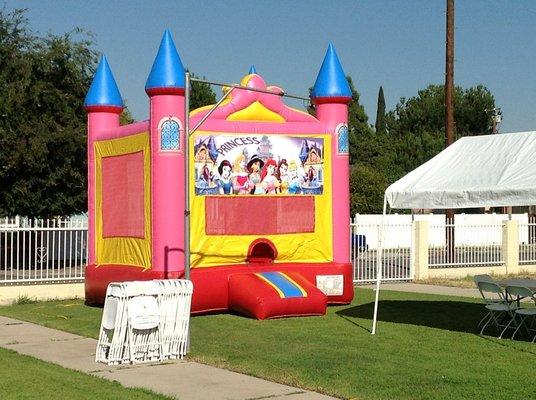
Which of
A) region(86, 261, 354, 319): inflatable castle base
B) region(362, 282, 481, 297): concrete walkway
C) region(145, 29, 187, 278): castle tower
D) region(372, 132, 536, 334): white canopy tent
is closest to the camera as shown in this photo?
region(372, 132, 536, 334): white canopy tent

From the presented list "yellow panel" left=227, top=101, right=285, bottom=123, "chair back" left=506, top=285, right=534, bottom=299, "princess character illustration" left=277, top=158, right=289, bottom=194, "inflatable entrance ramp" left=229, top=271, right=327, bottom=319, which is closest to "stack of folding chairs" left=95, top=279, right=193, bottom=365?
"inflatable entrance ramp" left=229, top=271, right=327, bottom=319

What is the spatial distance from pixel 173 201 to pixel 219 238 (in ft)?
4.23

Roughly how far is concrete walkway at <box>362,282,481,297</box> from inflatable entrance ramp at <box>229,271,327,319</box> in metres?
5.62

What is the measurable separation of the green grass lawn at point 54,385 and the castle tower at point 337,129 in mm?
8387

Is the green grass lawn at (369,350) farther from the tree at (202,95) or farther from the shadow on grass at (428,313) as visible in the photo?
the tree at (202,95)

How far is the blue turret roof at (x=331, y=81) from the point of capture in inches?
720

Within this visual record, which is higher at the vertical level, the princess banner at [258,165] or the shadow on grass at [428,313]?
the princess banner at [258,165]

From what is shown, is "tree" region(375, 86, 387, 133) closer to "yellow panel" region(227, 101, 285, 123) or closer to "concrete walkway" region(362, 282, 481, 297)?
"concrete walkway" region(362, 282, 481, 297)

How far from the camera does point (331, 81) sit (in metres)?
18.4

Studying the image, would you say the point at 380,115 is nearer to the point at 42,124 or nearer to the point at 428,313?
the point at 42,124

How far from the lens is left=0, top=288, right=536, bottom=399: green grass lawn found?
9.53 metres

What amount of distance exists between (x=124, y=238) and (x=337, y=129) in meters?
4.85

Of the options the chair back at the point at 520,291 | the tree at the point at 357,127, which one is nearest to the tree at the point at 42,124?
the chair back at the point at 520,291

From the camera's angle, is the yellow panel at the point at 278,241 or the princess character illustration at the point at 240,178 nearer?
the yellow panel at the point at 278,241
